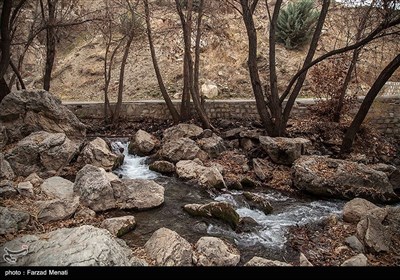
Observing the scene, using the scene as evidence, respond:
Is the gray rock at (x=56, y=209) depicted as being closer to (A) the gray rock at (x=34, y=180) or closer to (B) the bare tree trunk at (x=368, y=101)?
(A) the gray rock at (x=34, y=180)

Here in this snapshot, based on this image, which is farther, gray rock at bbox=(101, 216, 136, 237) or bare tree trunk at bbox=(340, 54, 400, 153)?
bare tree trunk at bbox=(340, 54, 400, 153)

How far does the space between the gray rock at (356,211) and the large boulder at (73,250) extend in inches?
148

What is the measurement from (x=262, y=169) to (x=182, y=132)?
10.3 ft

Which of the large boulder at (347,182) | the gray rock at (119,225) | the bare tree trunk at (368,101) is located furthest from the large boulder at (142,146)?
the bare tree trunk at (368,101)

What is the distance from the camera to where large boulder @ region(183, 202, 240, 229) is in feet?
16.8

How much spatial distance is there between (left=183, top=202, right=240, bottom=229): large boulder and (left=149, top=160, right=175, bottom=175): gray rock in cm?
234

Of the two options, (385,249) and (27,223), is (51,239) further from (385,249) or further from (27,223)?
(385,249)

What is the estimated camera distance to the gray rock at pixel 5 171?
5840 millimetres

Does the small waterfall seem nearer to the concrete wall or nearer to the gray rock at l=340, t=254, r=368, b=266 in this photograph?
the concrete wall

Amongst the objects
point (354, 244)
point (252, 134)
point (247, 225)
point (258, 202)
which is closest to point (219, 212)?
point (247, 225)

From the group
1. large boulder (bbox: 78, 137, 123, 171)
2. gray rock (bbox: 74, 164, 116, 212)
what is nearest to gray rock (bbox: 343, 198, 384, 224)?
gray rock (bbox: 74, 164, 116, 212)

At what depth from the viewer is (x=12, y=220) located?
4199 mm

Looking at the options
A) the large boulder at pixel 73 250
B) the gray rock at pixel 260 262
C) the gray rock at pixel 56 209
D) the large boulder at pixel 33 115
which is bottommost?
the gray rock at pixel 260 262

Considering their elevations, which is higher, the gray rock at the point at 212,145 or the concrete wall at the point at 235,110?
the concrete wall at the point at 235,110
